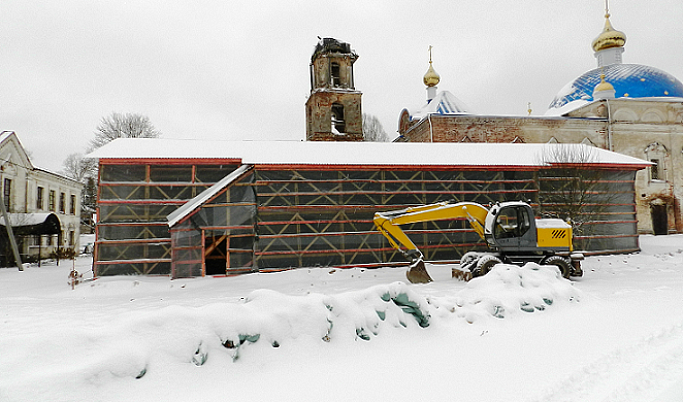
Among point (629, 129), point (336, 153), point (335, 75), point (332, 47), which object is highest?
point (332, 47)

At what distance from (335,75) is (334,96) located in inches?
74.8

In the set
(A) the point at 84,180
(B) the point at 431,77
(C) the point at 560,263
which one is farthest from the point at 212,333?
(A) the point at 84,180

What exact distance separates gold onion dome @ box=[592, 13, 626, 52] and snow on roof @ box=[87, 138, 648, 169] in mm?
22625

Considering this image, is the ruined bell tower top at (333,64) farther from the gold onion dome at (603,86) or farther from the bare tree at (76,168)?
the bare tree at (76,168)

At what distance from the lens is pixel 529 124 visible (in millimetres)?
31250

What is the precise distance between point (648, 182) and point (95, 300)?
3564 centimetres

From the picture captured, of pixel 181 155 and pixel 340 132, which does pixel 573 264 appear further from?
pixel 340 132

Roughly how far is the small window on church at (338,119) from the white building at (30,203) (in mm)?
18830

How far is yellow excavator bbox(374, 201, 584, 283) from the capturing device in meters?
13.5

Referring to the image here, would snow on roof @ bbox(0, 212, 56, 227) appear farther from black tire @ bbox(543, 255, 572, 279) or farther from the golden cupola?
the golden cupola

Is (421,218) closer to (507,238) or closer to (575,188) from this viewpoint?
(507,238)

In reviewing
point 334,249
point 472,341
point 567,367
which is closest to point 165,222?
point 334,249

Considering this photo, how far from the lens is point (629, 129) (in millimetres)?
31719

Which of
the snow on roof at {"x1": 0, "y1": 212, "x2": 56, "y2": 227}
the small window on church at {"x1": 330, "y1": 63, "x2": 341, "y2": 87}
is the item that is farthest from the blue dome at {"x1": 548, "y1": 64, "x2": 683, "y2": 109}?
the snow on roof at {"x1": 0, "y1": 212, "x2": 56, "y2": 227}
